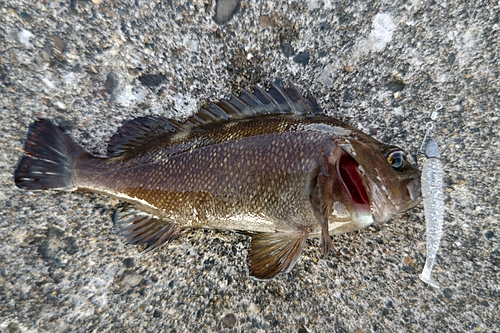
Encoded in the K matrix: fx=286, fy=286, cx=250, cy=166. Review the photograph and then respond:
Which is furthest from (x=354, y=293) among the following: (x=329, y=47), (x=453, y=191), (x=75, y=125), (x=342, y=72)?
(x=75, y=125)

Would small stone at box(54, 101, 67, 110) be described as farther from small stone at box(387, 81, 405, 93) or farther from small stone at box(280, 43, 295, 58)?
small stone at box(387, 81, 405, 93)

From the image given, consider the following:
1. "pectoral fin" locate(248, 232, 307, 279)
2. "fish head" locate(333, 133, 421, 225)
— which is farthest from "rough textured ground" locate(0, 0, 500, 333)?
"fish head" locate(333, 133, 421, 225)

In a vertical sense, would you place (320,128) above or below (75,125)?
above

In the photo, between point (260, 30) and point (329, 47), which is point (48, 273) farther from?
point (329, 47)

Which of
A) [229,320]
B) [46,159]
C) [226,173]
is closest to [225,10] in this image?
[226,173]

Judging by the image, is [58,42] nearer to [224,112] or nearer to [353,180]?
[224,112]

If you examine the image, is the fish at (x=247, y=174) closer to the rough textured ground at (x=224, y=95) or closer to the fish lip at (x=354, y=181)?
the fish lip at (x=354, y=181)

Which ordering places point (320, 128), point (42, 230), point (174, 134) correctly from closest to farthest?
point (320, 128)
point (174, 134)
point (42, 230)
